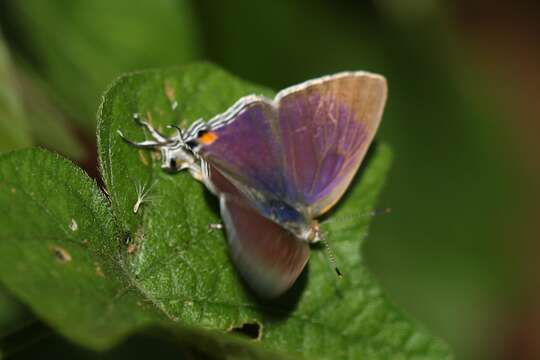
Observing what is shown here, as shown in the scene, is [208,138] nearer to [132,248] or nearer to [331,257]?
[132,248]

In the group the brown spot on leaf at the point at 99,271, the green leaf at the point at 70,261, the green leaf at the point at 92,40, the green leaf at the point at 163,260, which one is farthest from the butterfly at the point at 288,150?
the green leaf at the point at 92,40

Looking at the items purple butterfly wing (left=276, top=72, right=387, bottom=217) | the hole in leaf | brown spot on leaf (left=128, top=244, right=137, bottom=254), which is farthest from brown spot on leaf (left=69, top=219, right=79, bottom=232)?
purple butterfly wing (left=276, top=72, right=387, bottom=217)

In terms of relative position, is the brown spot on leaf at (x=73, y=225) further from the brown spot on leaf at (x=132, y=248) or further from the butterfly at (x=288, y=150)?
the butterfly at (x=288, y=150)

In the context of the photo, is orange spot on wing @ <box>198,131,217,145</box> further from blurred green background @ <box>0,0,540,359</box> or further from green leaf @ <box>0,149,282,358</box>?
blurred green background @ <box>0,0,540,359</box>

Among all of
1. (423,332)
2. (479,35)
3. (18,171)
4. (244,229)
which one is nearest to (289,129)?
(244,229)

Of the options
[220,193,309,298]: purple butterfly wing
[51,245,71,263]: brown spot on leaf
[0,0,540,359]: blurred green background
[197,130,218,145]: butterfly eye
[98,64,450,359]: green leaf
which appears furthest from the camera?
[0,0,540,359]: blurred green background

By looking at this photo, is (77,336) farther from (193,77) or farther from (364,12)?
(364,12)
